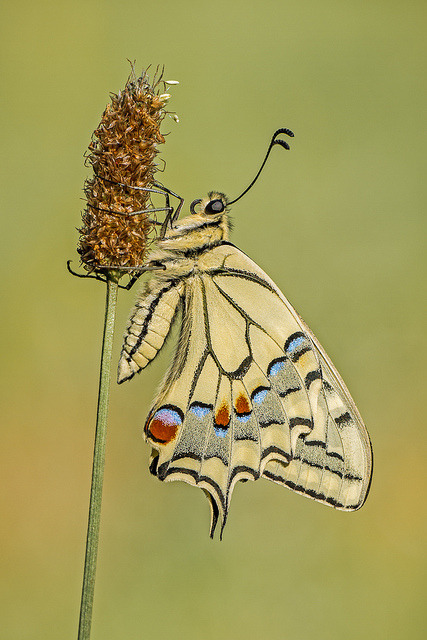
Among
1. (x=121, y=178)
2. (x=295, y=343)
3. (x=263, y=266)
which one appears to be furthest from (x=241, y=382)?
(x=263, y=266)

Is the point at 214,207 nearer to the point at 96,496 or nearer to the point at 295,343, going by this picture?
the point at 295,343

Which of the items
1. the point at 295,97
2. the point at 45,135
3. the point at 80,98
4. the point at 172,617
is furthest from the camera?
the point at 295,97

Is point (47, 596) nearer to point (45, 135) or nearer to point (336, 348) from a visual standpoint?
point (336, 348)

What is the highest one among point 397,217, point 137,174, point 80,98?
point 80,98

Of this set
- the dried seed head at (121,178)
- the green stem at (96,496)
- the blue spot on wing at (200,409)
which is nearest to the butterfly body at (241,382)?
the blue spot on wing at (200,409)

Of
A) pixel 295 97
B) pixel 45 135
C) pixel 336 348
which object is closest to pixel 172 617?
pixel 336 348

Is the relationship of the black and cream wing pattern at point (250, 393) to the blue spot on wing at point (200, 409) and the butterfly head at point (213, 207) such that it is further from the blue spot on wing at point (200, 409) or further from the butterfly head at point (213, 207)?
the butterfly head at point (213, 207)
